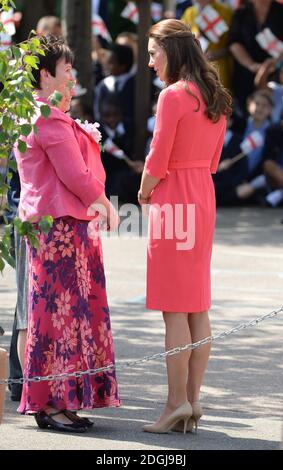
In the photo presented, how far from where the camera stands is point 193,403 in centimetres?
630

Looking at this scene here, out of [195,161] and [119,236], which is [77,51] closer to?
[119,236]

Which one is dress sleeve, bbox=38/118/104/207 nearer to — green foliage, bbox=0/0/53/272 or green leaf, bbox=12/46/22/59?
green foliage, bbox=0/0/53/272

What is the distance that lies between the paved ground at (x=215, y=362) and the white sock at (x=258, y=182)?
7.47 ft

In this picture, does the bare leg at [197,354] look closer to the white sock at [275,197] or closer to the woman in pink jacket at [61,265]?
the woman in pink jacket at [61,265]

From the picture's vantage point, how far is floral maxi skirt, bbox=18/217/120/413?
20.4ft

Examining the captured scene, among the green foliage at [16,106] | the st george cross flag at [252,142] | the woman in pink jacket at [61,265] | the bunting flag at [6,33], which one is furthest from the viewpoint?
the st george cross flag at [252,142]

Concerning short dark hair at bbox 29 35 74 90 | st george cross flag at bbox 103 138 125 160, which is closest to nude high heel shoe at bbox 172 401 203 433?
short dark hair at bbox 29 35 74 90

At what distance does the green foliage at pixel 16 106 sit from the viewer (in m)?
5.48

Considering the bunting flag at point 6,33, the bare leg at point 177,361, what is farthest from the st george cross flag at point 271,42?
the bare leg at point 177,361

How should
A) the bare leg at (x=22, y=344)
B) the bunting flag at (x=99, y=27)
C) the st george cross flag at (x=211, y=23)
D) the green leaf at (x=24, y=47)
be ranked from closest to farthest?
1. the green leaf at (x=24, y=47)
2. the bare leg at (x=22, y=344)
3. the st george cross flag at (x=211, y=23)
4. the bunting flag at (x=99, y=27)

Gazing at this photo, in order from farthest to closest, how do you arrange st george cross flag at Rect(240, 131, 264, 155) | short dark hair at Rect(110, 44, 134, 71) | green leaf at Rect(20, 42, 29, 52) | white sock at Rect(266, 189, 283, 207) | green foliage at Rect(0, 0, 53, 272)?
short dark hair at Rect(110, 44, 134, 71) < white sock at Rect(266, 189, 283, 207) < st george cross flag at Rect(240, 131, 264, 155) < green leaf at Rect(20, 42, 29, 52) < green foliage at Rect(0, 0, 53, 272)
